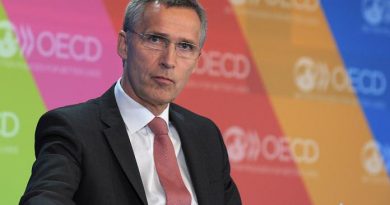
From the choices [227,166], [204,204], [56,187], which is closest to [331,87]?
[227,166]

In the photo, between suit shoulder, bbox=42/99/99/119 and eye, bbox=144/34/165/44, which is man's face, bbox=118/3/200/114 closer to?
eye, bbox=144/34/165/44

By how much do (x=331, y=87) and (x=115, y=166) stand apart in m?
2.62

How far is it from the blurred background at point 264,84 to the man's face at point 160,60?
4.64ft

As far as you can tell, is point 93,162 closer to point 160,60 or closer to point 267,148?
point 160,60

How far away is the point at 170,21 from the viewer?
2520 mm

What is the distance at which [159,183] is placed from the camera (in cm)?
246

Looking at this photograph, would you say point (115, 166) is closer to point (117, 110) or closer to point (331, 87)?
point (117, 110)

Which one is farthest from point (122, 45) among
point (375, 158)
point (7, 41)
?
point (375, 158)

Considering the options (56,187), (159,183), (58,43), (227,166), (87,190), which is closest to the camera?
(56,187)

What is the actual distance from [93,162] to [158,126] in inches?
12.1

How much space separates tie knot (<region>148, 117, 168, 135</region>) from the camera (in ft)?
8.39

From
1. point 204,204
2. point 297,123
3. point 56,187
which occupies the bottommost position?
point 297,123

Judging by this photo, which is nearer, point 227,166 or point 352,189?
point 227,166

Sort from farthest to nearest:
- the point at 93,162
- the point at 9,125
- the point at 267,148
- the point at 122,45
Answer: the point at 267,148 < the point at 9,125 < the point at 122,45 < the point at 93,162
